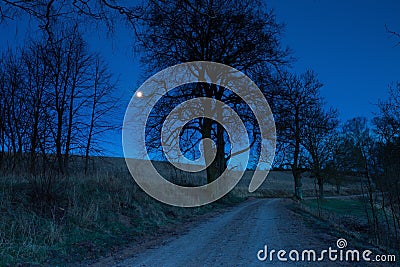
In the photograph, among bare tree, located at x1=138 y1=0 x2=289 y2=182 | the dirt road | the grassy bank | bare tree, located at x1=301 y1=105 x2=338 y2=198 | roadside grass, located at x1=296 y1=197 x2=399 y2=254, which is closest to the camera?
the dirt road

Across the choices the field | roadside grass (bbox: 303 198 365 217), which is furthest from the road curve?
roadside grass (bbox: 303 198 365 217)

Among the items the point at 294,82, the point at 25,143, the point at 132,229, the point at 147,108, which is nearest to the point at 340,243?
the point at 132,229

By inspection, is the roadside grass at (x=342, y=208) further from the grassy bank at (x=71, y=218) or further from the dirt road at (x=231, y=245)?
the grassy bank at (x=71, y=218)

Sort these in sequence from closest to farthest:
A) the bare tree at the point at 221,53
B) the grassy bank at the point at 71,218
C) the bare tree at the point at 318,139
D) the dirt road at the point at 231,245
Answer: the dirt road at the point at 231,245, the grassy bank at the point at 71,218, the bare tree at the point at 221,53, the bare tree at the point at 318,139

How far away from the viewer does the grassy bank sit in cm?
512

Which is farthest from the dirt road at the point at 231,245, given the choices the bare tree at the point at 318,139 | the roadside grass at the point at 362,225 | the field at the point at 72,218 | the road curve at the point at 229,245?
the bare tree at the point at 318,139

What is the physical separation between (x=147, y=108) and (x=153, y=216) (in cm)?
768

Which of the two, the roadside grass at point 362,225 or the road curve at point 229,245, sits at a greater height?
the road curve at point 229,245

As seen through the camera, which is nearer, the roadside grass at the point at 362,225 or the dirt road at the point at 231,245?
the dirt road at the point at 231,245

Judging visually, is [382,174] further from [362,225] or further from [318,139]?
[318,139]

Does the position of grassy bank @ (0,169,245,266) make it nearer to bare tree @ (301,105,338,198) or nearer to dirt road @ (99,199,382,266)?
dirt road @ (99,199,382,266)

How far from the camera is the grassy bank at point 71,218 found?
5.12 metres

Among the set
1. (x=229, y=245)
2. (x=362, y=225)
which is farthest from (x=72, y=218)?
(x=362, y=225)

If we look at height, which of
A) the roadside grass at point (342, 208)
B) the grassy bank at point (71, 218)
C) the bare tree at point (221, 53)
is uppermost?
the bare tree at point (221, 53)
